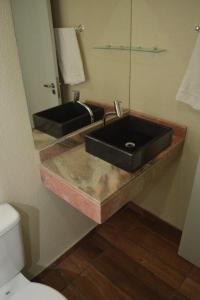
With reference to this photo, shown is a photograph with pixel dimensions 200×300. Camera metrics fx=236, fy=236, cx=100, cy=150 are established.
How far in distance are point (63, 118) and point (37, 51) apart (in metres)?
0.43

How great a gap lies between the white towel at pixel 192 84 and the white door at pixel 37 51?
0.75 meters

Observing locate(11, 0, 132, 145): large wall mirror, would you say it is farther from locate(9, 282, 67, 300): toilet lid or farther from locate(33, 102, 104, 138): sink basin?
locate(9, 282, 67, 300): toilet lid

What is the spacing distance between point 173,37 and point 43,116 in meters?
0.90

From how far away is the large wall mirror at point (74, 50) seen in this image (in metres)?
1.19

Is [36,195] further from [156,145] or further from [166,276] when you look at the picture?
[166,276]

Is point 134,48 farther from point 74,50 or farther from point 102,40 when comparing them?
point 74,50

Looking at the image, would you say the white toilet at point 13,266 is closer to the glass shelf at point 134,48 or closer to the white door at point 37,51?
the white door at point 37,51

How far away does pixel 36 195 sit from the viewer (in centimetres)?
142

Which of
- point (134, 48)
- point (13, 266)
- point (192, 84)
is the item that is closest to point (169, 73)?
point (192, 84)

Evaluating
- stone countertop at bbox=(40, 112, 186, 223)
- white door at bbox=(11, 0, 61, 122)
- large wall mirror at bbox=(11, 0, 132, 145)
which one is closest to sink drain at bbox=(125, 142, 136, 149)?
stone countertop at bbox=(40, 112, 186, 223)

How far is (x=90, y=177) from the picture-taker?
1.25 m

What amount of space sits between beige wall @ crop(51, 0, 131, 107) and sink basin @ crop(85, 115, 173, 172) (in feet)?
0.71

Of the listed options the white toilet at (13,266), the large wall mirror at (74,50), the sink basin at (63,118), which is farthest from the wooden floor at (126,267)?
the large wall mirror at (74,50)

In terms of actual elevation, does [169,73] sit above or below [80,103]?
above
